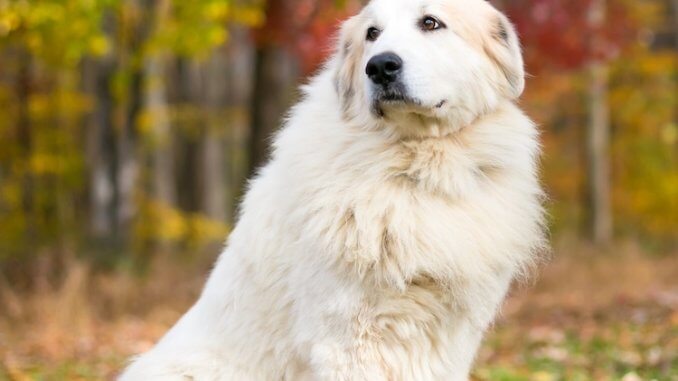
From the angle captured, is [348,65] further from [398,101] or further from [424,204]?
[424,204]

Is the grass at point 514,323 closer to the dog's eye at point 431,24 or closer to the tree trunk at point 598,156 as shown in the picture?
the dog's eye at point 431,24

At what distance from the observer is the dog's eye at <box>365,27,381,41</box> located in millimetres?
3842

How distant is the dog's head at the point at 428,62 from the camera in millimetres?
3666

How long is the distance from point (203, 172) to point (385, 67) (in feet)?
67.4

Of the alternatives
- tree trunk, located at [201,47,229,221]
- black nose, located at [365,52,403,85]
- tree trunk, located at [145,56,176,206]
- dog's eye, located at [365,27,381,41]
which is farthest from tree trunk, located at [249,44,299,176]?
tree trunk, located at [201,47,229,221]

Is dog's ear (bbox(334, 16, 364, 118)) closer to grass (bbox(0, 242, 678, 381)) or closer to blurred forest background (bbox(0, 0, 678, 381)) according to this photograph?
blurred forest background (bbox(0, 0, 678, 381))

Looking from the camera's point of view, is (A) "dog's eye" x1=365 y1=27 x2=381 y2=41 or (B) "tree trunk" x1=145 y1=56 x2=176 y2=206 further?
(B) "tree trunk" x1=145 y1=56 x2=176 y2=206

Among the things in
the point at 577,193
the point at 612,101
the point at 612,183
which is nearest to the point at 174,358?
the point at 612,101

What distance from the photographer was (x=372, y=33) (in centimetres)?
386

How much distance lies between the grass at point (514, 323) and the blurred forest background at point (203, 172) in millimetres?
30

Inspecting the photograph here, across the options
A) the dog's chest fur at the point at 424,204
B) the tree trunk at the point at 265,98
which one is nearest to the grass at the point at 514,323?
the tree trunk at the point at 265,98

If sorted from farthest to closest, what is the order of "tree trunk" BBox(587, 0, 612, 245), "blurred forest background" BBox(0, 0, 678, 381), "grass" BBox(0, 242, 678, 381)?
"tree trunk" BBox(587, 0, 612, 245), "blurred forest background" BBox(0, 0, 678, 381), "grass" BBox(0, 242, 678, 381)

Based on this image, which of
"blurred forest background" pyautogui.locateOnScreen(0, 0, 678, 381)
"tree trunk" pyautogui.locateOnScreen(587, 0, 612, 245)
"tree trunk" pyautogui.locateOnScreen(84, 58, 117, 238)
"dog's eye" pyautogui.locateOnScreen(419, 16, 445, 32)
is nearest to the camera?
"dog's eye" pyautogui.locateOnScreen(419, 16, 445, 32)

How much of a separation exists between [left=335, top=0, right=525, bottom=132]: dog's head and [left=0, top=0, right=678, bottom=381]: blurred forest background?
87 centimetres
